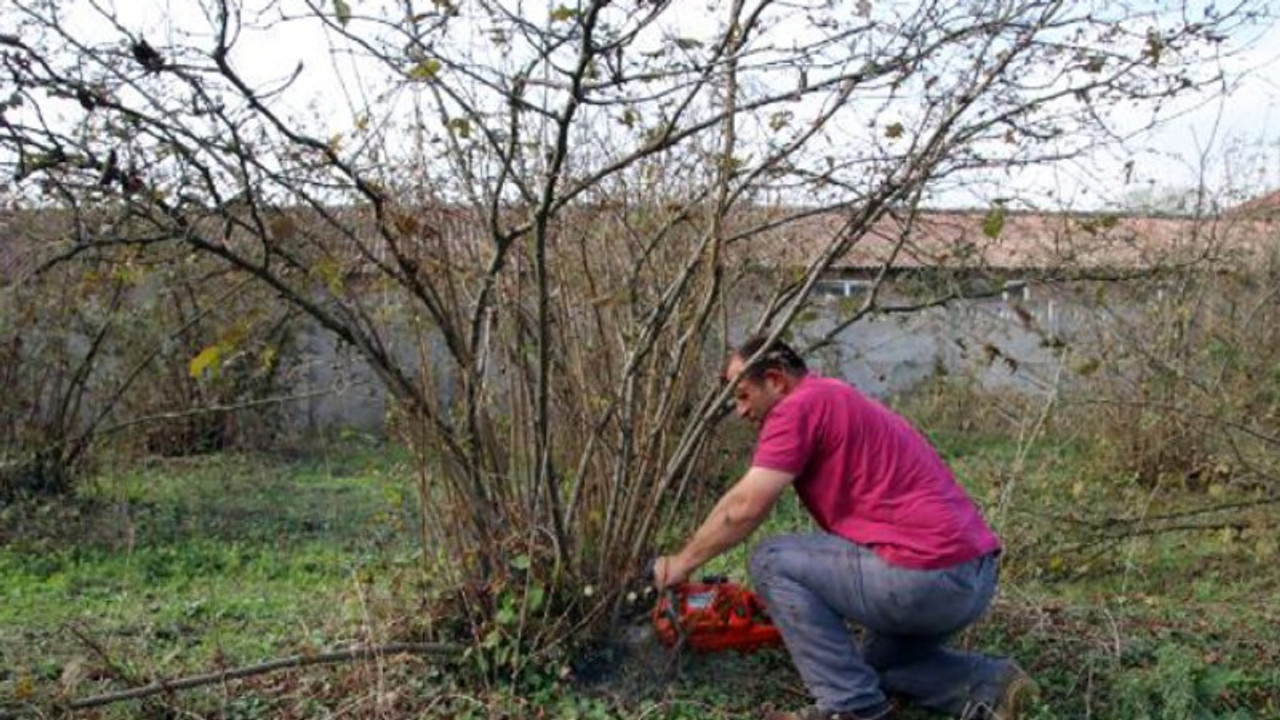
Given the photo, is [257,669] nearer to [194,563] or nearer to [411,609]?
[411,609]

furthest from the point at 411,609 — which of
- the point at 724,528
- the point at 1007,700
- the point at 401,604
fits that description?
the point at 1007,700

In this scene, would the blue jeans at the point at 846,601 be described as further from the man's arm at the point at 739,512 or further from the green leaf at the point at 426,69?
the green leaf at the point at 426,69

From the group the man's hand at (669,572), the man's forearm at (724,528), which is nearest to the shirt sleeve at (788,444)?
the man's forearm at (724,528)

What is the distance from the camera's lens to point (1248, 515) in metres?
7.71

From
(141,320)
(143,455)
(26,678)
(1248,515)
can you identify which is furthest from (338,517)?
(1248,515)

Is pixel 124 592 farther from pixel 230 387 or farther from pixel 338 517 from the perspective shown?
pixel 230 387

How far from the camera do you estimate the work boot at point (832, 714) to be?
436 centimetres

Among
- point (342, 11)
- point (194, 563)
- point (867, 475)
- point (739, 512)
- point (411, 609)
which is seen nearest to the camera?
point (342, 11)

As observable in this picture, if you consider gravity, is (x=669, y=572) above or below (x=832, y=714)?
above

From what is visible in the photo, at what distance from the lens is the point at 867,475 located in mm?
4359

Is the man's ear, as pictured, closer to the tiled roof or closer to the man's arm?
the man's arm

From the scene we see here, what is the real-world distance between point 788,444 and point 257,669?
72.2 inches

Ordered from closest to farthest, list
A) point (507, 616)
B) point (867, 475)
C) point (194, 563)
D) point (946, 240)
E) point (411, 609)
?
1. point (867, 475)
2. point (507, 616)
3. point (411, 609)
4. point (946, 240)
5. point (194, 563)

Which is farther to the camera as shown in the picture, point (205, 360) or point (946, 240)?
point (946, 240)
